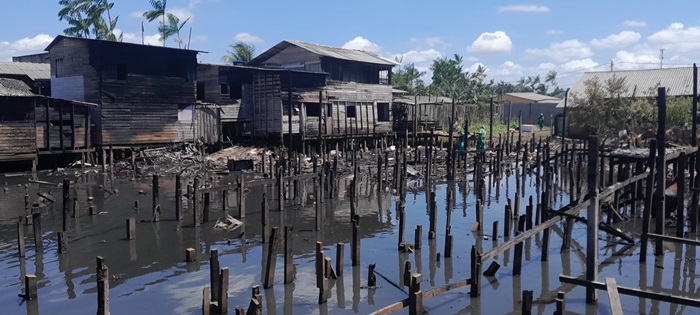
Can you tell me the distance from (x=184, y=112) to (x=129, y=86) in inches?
136

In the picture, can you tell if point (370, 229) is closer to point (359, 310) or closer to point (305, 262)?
point (305, 262)

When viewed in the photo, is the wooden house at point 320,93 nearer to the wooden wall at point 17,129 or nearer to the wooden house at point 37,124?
the wooden house at point 37,124

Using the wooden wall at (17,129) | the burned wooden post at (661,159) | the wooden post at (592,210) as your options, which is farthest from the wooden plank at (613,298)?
the wooden wall at (17,129)

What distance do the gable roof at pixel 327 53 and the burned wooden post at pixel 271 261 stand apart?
1068 inches

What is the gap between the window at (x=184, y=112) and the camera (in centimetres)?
3169

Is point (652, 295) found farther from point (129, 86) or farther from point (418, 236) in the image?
point (129, 86)

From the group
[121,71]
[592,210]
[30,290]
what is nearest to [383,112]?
[121,71]

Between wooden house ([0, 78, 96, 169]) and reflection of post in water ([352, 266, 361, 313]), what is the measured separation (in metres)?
20.5

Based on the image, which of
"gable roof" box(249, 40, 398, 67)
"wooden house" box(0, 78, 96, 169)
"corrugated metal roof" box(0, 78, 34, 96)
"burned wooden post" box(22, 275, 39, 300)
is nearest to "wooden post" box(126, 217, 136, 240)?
"burned wooden post" box(22, 275, 39, 300)

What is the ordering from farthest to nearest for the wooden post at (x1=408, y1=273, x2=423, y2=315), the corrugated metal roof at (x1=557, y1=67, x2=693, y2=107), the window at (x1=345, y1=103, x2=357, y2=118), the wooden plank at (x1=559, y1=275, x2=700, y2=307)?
the window at (x1=345, y1=103, x2=357, y2=118) → the corrugated metal roof at (x1=557, y1=67, x2=693, y2=107) → the wooden post at (x1=408, y1=273, x2=423, y2=315) → the wooden plank at (x1=559, y1=275, x2=700, y2=307)

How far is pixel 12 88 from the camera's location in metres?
25.7

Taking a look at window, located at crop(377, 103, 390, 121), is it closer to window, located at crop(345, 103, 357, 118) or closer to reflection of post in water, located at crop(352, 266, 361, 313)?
window, located at crop(345, 103, 357, 118)

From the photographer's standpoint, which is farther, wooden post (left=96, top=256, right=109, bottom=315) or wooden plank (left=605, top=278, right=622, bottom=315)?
wooden post (left=96, top=256, right=109, bottom=315)

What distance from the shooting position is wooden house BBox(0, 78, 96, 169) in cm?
2544
